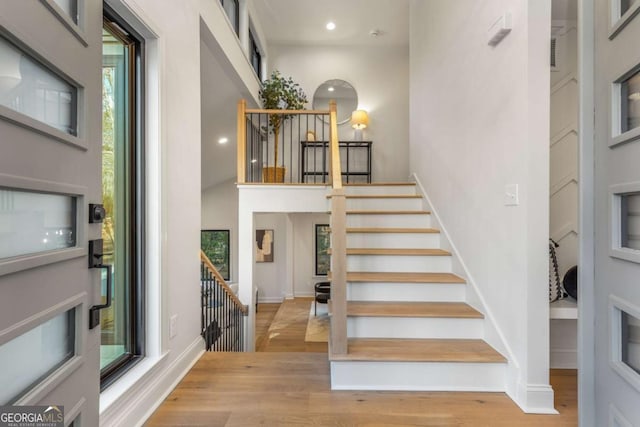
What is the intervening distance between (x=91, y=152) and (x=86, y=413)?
750 mm

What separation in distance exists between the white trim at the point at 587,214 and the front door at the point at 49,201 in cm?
156

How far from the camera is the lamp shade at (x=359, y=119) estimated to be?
5.67 metres

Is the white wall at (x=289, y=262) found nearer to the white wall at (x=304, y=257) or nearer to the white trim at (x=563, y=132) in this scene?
the white wall at (x=304, y=257)

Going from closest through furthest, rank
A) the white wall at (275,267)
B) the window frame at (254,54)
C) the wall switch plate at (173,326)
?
the wall switch plate at (173,326), the window frame at (254,54), the white wall at (275,267)

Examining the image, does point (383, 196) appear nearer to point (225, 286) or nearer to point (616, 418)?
point (225, 286)

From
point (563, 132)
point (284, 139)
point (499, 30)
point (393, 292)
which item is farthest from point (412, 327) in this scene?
point (284, 139)

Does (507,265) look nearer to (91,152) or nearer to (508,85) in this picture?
(508,85)

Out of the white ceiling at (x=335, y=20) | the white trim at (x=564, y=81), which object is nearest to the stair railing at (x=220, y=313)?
the white trim at (x=564, y=81)

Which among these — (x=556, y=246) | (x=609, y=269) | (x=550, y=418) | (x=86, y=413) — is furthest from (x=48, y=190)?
(x=556, y=246)

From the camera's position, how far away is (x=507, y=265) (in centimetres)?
191

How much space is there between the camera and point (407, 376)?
6.26 ft

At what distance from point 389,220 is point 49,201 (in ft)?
9.35

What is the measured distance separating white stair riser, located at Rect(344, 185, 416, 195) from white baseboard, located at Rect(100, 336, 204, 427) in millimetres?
2475

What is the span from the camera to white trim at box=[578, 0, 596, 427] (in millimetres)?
1034
